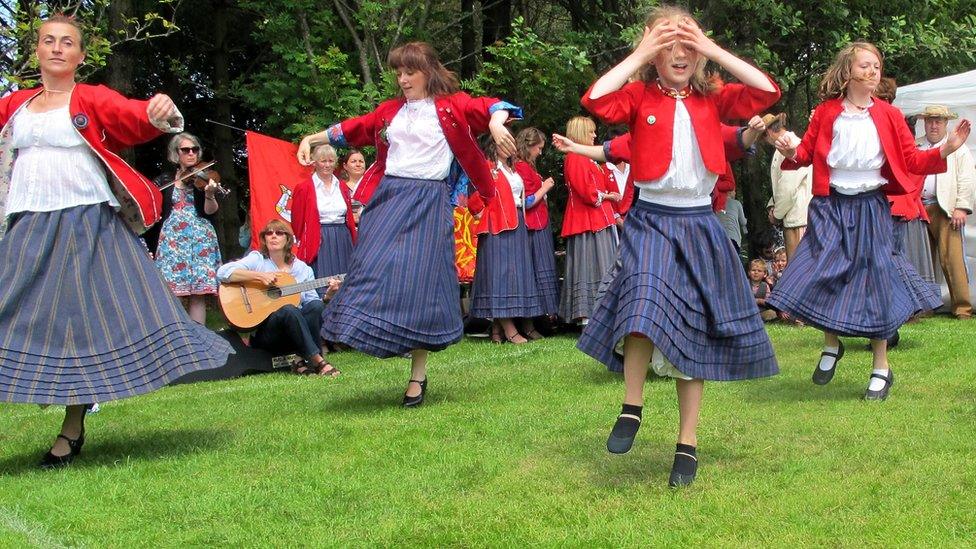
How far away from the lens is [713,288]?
171 inches

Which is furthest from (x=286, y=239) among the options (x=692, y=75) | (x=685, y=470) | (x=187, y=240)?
(x=685, y=470)

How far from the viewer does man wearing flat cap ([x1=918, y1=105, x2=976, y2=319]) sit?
1034 centimetres

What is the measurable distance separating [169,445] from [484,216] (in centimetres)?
Result: 474

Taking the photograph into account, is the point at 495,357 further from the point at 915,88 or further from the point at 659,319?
the point at 915,88

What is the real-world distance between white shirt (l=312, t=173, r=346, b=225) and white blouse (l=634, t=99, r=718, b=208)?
16.4ft

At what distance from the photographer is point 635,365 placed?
4.33 m

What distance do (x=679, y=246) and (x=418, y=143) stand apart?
2217 millimetres

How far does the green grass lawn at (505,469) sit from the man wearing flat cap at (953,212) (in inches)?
147

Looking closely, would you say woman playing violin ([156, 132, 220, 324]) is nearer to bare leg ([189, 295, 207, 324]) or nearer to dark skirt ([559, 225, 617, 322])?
bare leg ([189, 295, 207, 324])

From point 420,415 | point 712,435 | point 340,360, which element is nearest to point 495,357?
point 340,360

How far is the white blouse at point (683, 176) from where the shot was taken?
436cm

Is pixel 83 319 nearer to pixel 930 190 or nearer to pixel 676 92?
pixel 676 92

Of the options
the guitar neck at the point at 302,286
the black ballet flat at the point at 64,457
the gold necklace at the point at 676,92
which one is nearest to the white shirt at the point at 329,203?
the guitar neck at the point at 302,286

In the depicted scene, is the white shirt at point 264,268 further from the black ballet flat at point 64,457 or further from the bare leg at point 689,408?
the bare leg at point 689,408
